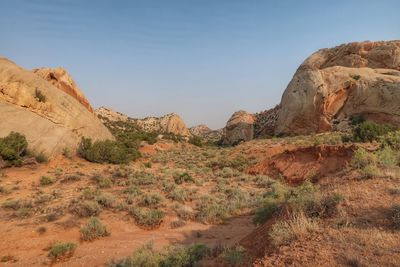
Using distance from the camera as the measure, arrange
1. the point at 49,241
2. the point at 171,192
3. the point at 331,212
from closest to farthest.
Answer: the point at 331,212 < the point at 49,241 < the point at 171,192

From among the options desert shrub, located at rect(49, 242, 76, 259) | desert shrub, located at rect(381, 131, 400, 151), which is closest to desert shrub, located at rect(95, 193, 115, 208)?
desert shrub, located at rect(49, 242, 76, 259)

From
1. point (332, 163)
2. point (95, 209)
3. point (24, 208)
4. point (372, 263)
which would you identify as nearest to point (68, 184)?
point (24, 208)

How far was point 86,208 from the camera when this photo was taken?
10.2 metres

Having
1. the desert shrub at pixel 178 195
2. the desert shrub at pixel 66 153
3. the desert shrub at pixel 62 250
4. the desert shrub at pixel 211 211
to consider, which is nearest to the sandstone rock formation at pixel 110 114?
the desert shrub at pixel 66 153

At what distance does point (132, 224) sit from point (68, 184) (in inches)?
242

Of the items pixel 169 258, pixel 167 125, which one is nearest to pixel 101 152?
pixel 169 258

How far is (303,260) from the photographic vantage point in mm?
3920

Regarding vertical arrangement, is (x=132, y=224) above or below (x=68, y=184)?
below

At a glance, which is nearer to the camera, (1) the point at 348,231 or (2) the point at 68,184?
(1) the point at 348,231

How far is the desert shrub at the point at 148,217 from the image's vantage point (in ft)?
32.0

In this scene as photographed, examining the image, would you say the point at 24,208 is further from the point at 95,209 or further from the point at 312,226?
the point at 312,226

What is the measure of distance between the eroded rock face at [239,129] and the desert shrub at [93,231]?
1416 inches

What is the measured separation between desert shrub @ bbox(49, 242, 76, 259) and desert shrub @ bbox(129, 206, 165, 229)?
2.45 meters

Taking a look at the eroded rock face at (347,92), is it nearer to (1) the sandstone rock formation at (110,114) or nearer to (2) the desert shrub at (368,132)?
(2) the desert shrub at (368,132)
